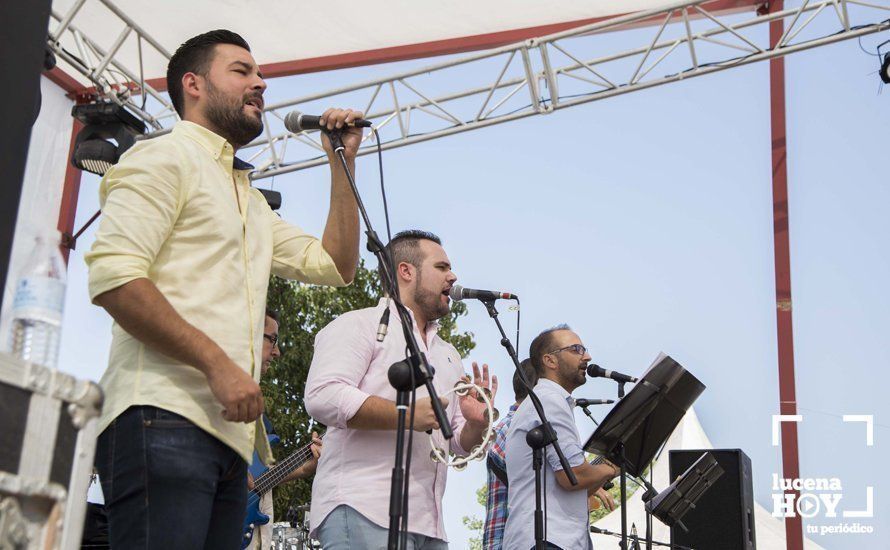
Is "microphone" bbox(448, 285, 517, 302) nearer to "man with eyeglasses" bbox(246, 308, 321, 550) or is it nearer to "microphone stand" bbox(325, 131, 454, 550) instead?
"microphone stand" bbox(325, 131, 454, 550)

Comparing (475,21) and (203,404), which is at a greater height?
(475,21)

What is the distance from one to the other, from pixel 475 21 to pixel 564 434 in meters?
4.63

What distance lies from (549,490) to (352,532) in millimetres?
1676

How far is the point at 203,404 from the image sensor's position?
6.04 feet

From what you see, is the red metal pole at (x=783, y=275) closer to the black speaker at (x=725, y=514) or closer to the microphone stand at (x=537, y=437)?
the black speaker at (x=725, y=514)

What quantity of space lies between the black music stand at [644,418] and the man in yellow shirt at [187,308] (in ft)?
7.48

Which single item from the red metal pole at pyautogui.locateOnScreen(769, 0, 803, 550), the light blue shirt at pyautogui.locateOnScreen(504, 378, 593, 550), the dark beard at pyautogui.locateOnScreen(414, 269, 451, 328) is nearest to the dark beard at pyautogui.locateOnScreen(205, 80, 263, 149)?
the dark beard at pyautogui.locateOnScreen(414, 269, 451, 328)

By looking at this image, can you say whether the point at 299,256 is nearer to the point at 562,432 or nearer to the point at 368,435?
the point at 368,435

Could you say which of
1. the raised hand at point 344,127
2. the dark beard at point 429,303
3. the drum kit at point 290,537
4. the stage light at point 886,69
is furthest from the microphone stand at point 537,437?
the stage light at point 886,69

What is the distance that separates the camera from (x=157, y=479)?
175 centimetres

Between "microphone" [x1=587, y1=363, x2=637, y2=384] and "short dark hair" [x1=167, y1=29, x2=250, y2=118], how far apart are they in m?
2.97

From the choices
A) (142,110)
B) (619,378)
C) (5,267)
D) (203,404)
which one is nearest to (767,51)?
(619,378)

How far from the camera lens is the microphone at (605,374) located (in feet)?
15.6

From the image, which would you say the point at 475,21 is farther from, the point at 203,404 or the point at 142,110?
the point at 203,404
